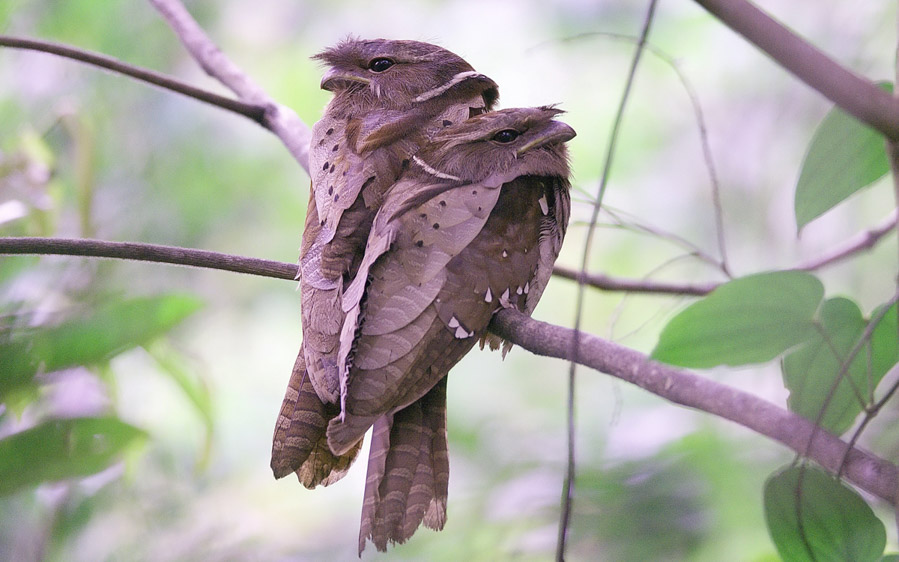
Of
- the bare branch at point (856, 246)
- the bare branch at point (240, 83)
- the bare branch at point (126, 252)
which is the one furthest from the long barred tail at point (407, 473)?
the bare branch at point (856, 246)

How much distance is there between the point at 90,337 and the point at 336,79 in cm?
64

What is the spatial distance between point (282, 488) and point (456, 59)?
7.79ft

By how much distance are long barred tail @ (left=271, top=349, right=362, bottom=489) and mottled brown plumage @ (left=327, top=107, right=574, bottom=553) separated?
0.06 metres

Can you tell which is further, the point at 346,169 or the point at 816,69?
the point at 346,169

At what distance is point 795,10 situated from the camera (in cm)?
270

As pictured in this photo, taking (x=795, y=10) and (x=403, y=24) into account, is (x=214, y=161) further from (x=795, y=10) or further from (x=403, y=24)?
(x=795, y=10)

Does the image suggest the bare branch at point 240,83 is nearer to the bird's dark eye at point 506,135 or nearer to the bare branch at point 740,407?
the bird's dark eye at point 506,135

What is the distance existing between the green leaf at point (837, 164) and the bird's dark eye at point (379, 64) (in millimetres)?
865

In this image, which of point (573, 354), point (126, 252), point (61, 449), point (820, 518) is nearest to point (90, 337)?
point (61, 449)

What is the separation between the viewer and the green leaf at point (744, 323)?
2.04 feet

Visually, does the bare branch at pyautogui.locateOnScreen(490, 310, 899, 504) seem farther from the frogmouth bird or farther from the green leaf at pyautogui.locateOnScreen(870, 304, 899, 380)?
the frogmouth bird

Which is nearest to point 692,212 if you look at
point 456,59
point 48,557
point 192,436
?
point 456,59

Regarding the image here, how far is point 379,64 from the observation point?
1.42 meters

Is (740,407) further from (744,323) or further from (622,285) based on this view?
(622,285)
